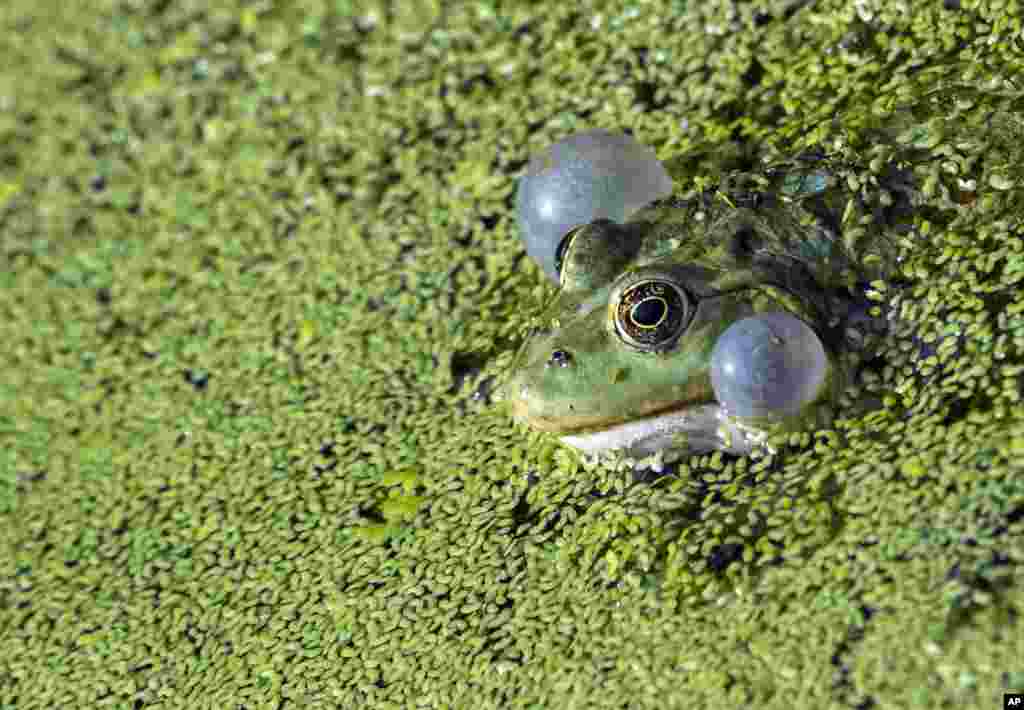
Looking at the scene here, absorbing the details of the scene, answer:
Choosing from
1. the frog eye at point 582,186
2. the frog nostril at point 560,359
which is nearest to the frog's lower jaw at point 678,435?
the frog nostril at point 560,359

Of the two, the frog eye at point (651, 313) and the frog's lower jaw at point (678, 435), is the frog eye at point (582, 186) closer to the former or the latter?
the frog eye at point (651, 313)

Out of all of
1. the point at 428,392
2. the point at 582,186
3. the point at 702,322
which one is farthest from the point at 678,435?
the point at 428,392

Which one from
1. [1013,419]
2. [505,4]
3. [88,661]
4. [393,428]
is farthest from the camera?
[505,4]

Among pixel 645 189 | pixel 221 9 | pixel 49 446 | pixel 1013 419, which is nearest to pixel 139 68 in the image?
pixel 221 9

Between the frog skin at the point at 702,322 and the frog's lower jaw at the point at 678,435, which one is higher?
the frog skin at the point at 702,322

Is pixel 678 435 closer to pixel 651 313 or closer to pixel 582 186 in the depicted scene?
pixel 651 313

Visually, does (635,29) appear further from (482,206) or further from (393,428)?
(393,428)
